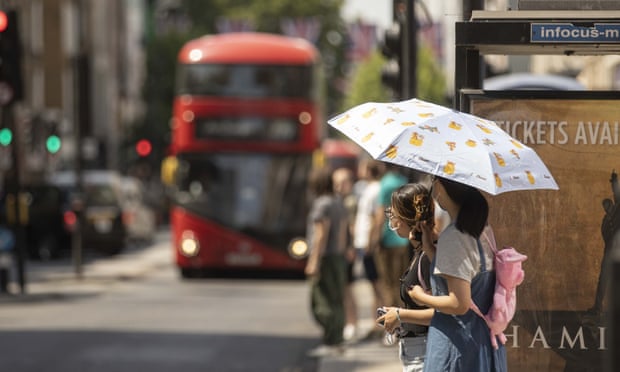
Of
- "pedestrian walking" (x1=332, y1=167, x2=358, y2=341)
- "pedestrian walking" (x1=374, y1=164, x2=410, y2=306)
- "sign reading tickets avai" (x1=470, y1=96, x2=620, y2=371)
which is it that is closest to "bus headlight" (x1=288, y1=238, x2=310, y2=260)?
"pedestrian walking" (x1=332, y1=167, x2=358, y2=341)

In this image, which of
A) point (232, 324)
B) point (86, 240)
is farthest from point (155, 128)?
point (232, 324)

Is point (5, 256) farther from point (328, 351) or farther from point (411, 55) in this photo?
point (411, 55)

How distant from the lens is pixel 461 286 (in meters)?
5.83

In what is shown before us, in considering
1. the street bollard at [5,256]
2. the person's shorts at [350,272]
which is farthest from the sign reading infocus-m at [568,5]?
the street bollard at [5,256]

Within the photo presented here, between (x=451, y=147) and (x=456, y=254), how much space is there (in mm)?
436

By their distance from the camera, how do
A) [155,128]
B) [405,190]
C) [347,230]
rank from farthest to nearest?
[155,128]
[347,230]
[405,190]

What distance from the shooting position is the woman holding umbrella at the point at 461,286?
585 centimetres

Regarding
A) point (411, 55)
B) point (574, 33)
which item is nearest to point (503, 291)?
point (574, 33)

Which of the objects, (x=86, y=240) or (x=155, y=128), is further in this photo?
(x=155, y=128)

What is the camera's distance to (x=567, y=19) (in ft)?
21.1

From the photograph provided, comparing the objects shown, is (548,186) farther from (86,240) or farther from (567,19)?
(86,240)

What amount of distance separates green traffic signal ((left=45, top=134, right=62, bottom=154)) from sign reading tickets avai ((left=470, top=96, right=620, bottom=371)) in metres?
19.0

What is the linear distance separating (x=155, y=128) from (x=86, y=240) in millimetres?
36729

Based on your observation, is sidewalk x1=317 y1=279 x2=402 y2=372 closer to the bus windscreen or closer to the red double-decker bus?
the red double-decker bus
